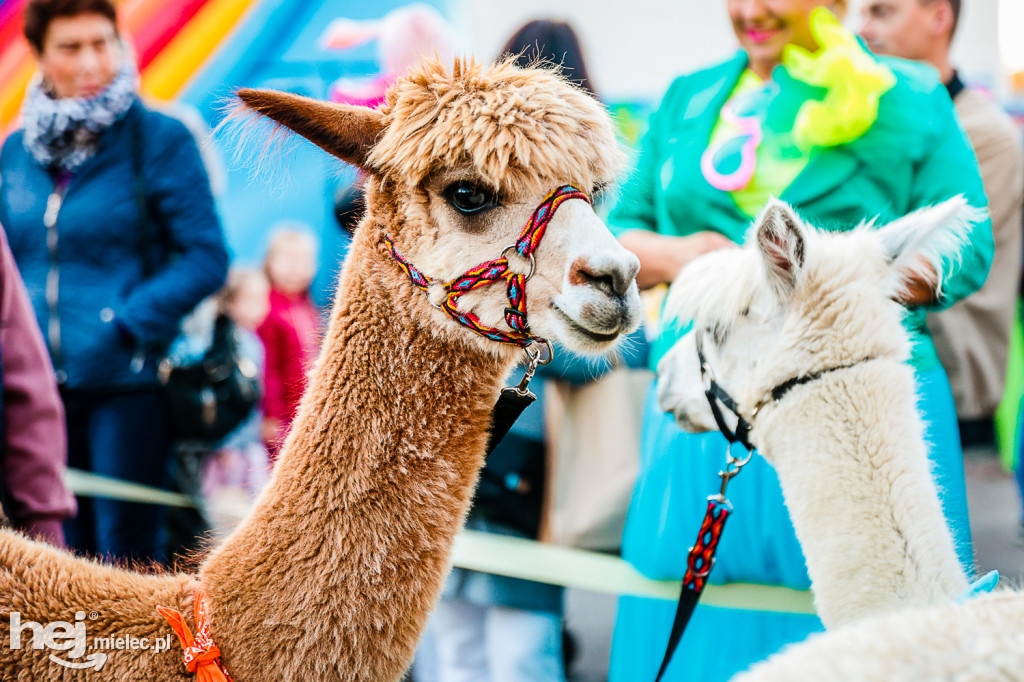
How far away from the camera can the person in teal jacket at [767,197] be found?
1688 millimetres

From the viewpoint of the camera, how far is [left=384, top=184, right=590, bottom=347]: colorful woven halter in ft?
4.30

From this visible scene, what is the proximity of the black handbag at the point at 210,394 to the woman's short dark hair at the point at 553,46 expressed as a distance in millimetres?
1791

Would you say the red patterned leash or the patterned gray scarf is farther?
the patterned gray scarf

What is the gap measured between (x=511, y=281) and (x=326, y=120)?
→ 44cm

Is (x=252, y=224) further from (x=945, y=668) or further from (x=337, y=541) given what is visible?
(x=945, y=668)

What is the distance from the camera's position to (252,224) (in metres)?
5.76

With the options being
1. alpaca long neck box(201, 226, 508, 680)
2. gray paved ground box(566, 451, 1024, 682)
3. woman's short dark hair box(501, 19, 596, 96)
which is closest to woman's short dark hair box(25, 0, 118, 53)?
woman's short dark hair box(501, 19, 596, 96)

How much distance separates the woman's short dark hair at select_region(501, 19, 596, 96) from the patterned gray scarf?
1355mm

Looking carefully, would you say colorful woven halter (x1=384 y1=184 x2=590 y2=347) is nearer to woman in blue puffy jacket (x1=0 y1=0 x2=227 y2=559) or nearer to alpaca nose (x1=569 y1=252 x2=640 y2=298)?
alpaca nose (x1=569 y1=252 x2=640 y2=298)

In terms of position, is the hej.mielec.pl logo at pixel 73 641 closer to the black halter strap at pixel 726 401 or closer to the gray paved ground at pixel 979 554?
the black halter strap at pixel 726 401

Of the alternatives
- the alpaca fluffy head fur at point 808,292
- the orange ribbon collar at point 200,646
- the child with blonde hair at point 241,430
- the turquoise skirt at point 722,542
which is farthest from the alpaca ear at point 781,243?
the child with blonde hair at point 241,430

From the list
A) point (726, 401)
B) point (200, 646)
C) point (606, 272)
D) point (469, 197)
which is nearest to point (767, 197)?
point (726, 401)

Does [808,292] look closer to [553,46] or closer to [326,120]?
[326,120]

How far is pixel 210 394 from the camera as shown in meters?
3.41
